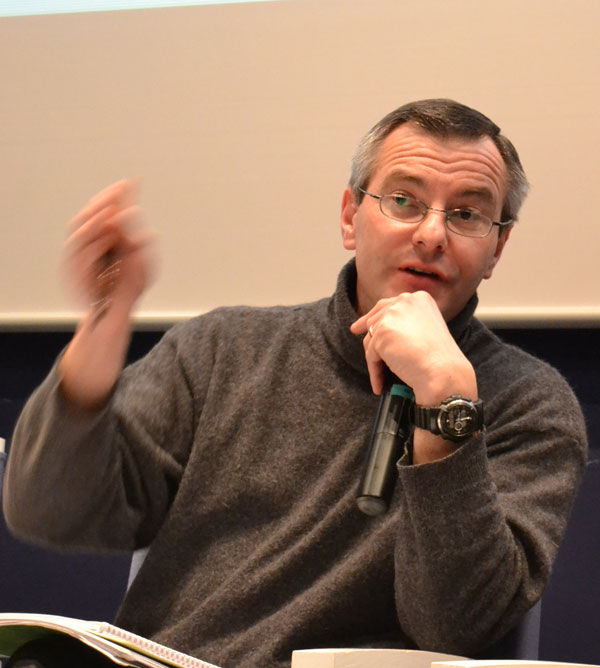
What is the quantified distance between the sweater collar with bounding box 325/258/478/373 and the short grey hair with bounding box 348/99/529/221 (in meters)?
0.15

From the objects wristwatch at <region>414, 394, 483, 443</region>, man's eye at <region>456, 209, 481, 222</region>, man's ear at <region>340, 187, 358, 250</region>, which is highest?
man's eye at <region>456, 209, 481, 222</region>

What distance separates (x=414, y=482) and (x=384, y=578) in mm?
244

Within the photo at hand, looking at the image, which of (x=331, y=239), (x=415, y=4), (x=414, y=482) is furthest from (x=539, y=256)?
(x=414, y=482)

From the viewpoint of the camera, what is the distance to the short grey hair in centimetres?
157

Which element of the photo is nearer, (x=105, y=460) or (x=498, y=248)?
(x=105, y=460)

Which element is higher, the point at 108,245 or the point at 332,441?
the point at 108,245

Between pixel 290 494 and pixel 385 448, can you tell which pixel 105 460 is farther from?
pixel 385 448

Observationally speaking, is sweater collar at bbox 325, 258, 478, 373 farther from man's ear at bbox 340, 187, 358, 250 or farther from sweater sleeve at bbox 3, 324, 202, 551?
sweater sleeve at bbox 3, 324, 202, 551

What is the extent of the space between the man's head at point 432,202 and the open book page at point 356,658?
1.97ft

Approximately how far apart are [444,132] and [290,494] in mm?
579

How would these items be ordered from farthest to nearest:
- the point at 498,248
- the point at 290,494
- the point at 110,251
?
1. the point at 498,248
2. the point at 290,494
3. the point at 110,251

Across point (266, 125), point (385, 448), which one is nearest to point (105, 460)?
point (385, 448)

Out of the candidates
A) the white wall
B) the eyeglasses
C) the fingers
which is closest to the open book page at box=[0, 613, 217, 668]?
the fingers

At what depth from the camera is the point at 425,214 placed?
4.95 feet
